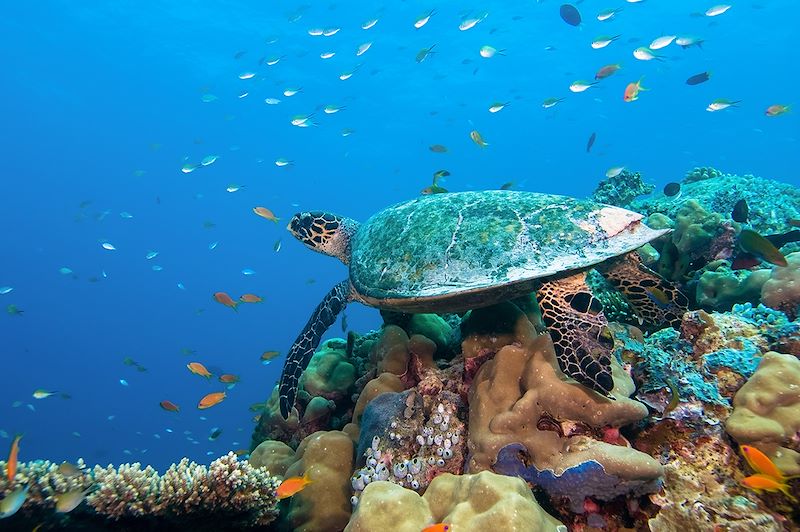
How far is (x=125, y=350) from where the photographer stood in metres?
79.8

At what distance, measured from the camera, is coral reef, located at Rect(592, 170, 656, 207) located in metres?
10.8

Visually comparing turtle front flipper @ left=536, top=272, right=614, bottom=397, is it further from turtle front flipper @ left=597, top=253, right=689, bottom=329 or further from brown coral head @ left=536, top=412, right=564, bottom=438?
turtle front flipper @ left=597, top=253, right=689, bottom=329

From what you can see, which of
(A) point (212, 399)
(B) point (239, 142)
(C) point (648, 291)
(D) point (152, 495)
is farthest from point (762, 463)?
(B) point (239, 142)

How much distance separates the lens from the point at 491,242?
12.8ft

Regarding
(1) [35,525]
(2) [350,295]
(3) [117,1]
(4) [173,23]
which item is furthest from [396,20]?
(1) [35,525]

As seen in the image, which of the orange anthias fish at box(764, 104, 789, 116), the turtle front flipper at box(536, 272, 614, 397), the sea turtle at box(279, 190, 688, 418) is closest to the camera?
the turtle front flipper at box(536, 272, 614, 397)

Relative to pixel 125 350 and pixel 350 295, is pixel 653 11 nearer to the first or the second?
pixel 350 295

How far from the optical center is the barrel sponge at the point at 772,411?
8.22 feet

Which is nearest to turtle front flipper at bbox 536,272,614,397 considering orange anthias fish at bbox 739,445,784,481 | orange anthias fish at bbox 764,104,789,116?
orange anthias fish at bbox 739,445,784,481

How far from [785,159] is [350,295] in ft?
449

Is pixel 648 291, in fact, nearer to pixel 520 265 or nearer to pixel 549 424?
pixel 520 265

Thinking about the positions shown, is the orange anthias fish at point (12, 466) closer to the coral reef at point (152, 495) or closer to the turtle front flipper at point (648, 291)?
the coral reef at point (152, 495)

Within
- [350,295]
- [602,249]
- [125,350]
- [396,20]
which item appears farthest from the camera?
[125,350]

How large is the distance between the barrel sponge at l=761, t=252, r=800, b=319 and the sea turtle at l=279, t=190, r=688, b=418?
1081 millimetres
